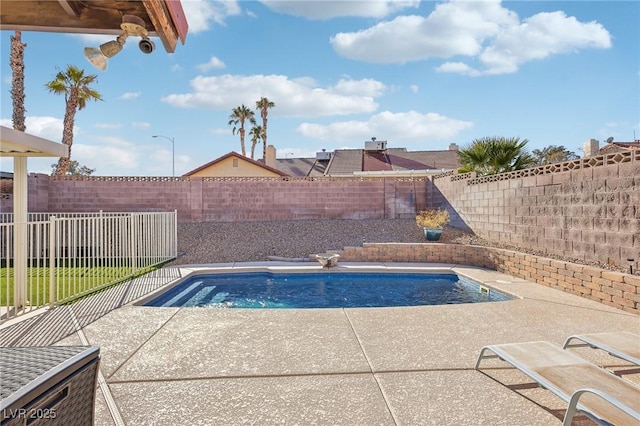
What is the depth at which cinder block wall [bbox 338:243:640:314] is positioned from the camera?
5.89 meters

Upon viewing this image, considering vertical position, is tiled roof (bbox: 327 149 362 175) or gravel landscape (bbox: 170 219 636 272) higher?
tiled roof (bbox: 327 149 362 175)

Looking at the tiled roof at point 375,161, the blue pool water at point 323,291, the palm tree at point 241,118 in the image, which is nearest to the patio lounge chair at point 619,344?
the blue pool water at point 323,291

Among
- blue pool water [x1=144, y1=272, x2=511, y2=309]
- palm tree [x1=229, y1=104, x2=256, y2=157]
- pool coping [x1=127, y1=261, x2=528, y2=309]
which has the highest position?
palm tree [x1=229, y1=104, x2=256, y2=157]

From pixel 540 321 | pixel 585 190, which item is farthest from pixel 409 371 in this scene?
pixel 585 190

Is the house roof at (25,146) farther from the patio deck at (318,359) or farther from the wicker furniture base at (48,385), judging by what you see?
the wicker furniture base at (48,385)

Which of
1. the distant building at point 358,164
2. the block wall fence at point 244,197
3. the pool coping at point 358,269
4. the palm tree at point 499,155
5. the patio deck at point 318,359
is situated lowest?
the patio deck at point 318,359

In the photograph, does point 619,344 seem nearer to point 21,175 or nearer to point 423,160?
point 21,175

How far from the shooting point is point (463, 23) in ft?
29.0

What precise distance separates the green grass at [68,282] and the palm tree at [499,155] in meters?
10.8

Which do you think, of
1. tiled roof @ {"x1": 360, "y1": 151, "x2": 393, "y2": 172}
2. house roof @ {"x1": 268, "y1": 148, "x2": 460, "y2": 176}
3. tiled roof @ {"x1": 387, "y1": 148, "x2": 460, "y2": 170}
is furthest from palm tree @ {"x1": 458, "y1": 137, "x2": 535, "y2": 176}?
tiled roof @ {"x1": 360, "y1": 151, "x2": 393, "y2": 172}

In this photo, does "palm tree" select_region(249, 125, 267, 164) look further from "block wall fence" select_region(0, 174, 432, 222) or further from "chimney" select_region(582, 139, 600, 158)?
"chimney" select_region(582, 139, 600, 158)

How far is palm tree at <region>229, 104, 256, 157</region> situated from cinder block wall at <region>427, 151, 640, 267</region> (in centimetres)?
3025

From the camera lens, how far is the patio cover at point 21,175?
505 cm

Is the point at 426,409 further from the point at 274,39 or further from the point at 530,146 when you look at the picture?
the point at 274,39
